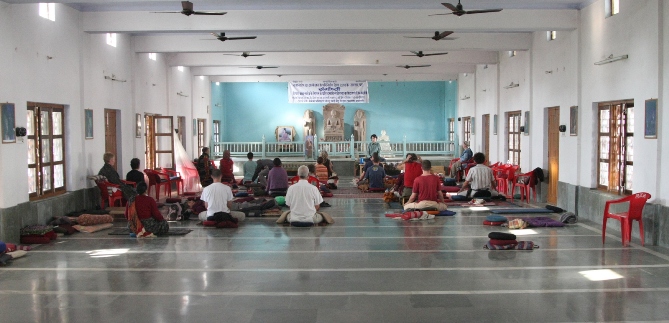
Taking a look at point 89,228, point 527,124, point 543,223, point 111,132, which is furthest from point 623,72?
point 111,132

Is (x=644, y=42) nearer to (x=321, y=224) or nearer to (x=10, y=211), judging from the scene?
(x=321, y=224)

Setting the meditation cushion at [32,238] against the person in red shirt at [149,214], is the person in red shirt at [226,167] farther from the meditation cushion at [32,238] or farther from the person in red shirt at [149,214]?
the meditation cushion at [32,238]

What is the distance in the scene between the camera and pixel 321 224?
1173 cm

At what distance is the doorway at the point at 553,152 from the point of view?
577 inches

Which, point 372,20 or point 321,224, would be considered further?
point 372,20

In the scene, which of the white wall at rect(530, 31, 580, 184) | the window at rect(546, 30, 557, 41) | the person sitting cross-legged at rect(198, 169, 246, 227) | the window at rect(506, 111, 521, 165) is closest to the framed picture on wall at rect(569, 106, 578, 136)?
the white wall at rect(530, 31, 580, 184)

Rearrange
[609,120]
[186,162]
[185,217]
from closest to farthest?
[609,120] → [185,217] → [186,162]

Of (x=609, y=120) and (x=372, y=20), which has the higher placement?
(x=372, y=20)

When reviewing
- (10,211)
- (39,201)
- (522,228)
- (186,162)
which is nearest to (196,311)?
(10,211)

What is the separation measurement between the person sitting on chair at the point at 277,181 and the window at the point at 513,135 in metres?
6.53

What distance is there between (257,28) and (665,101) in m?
7.50

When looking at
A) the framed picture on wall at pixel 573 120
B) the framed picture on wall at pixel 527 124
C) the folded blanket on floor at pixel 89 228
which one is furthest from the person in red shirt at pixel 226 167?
the framed picture on wall at pixel 573 120

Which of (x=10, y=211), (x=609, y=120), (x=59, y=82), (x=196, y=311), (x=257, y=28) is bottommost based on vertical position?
(x=196, y=311)

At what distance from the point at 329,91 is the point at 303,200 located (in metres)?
15.0
